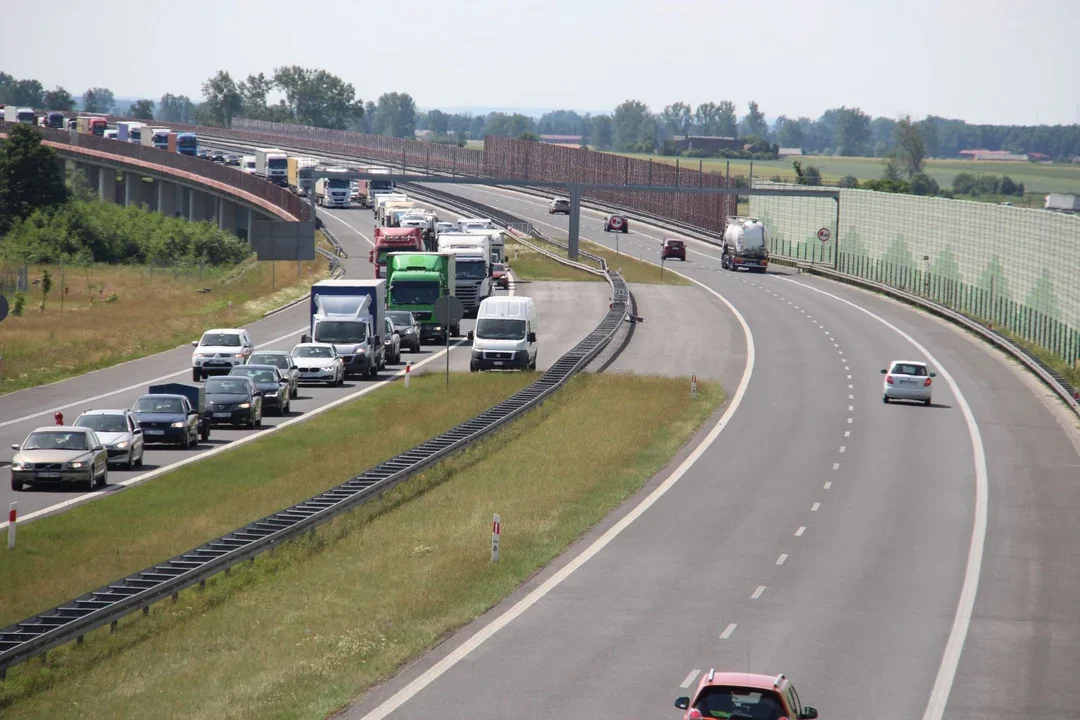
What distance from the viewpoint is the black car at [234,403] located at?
4578 centimetres

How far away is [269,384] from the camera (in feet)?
160

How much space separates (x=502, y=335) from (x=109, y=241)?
7732 cm

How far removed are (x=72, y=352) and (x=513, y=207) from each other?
98443mm

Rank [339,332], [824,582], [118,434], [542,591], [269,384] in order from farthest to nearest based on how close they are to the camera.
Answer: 1. [339,332]
2. [269,384]
3. [118,434]
4. [824,582]
5. [542,591]

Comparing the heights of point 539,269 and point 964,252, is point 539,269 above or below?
below

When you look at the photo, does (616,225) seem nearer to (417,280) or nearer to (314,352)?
(417,280)

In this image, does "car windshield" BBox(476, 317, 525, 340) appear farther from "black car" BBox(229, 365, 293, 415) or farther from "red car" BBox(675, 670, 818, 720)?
"red car" BBox(675, 670, 818, 720)

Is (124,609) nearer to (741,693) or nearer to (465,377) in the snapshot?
(741,693)

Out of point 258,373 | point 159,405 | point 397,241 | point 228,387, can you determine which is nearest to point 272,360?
point 258,373

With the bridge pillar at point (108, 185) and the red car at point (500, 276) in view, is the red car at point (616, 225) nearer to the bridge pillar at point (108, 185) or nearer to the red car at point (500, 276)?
the red car at point (500, 276)

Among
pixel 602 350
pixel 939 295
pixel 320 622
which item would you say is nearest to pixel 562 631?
pixel 320 622

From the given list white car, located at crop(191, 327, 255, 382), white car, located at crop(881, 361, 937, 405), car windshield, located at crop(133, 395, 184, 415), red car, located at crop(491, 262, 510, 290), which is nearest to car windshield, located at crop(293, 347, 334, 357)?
white car, located at crop(191, 327, 255, 382)

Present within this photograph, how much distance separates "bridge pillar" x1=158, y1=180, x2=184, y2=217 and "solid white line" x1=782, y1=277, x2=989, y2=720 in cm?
11385

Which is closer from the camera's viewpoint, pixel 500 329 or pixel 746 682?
pixel 746 682
